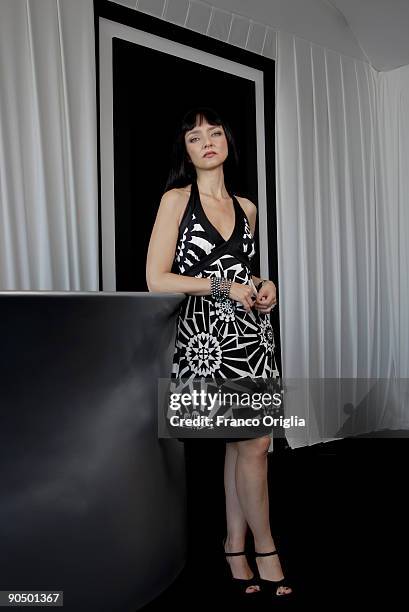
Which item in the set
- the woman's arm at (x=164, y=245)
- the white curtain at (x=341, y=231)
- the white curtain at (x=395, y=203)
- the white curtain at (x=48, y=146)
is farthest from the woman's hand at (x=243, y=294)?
the white curtain at (x=395, y=203)

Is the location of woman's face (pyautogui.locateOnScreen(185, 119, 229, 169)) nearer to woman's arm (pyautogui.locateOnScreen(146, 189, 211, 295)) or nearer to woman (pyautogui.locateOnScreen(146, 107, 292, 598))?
woman (pyautogui.locateOnScreen(146, 107, 292, 598))

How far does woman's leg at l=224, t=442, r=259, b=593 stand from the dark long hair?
0.84 metres

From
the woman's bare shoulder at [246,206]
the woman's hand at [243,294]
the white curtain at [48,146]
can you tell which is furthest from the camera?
the white curtain at [48,146]

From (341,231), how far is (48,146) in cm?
230

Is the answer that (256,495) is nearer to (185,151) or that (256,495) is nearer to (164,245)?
(164,245)

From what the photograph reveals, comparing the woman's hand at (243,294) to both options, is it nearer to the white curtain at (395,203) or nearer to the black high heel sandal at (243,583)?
the black high heel sandal at (243,583)

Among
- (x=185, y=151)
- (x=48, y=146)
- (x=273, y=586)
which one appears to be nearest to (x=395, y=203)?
(x=48, y=146)

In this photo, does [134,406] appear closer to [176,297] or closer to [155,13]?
[176,297]

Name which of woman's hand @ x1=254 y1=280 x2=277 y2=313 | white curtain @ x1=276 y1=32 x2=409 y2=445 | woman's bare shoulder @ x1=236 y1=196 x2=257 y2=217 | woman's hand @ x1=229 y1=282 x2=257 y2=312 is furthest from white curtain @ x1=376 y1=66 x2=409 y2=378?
woman's hand @ x1=229 y1=282 x2=257 y2=312

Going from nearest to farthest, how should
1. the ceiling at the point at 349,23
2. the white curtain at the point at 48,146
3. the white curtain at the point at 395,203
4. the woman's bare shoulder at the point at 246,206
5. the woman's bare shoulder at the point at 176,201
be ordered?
the woman's bare shoulder at the point at 176,201
the woman's bare shoulder at the point at 246,206
the white curtain at the point at 48,146
the ceiling at the point at 349,23
the white curtain at the point at 395,203

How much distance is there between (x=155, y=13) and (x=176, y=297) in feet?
7.70

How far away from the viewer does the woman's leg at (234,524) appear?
189 cm

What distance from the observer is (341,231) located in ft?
14.5

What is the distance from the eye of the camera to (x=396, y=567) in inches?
78.7
